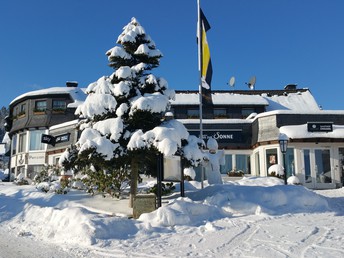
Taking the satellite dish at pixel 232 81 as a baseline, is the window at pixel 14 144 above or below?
below

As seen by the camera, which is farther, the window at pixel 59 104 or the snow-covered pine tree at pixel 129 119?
the window at pixel 59 104

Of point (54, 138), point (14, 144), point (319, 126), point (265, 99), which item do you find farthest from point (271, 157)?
point (14, 144)

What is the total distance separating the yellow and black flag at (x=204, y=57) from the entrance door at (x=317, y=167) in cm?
933

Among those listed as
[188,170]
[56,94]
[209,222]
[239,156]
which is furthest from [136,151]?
[56,94]

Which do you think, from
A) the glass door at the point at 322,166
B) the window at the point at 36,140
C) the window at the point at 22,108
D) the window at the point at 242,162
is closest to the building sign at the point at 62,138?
the window at the point at 36,140

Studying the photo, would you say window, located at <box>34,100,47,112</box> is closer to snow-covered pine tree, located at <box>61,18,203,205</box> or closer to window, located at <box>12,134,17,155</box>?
window, located at <box>12,134,17,155</box>

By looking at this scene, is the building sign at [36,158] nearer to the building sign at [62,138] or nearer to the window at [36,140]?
the window at [36,140]

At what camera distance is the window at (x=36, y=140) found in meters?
34.1

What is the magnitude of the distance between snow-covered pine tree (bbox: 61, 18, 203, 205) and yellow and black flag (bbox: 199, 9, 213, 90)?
2.96 m

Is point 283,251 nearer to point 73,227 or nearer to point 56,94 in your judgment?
point 73,227

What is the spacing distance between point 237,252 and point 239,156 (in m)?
19.7

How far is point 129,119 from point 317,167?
13987 millimetres

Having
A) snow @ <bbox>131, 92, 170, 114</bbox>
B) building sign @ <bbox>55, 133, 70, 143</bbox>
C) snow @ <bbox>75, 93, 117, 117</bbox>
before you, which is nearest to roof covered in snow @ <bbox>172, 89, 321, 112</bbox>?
building sign @ <bbox>55, 133, 70, 143</bbox>

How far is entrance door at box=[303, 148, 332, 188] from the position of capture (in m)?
22.0
